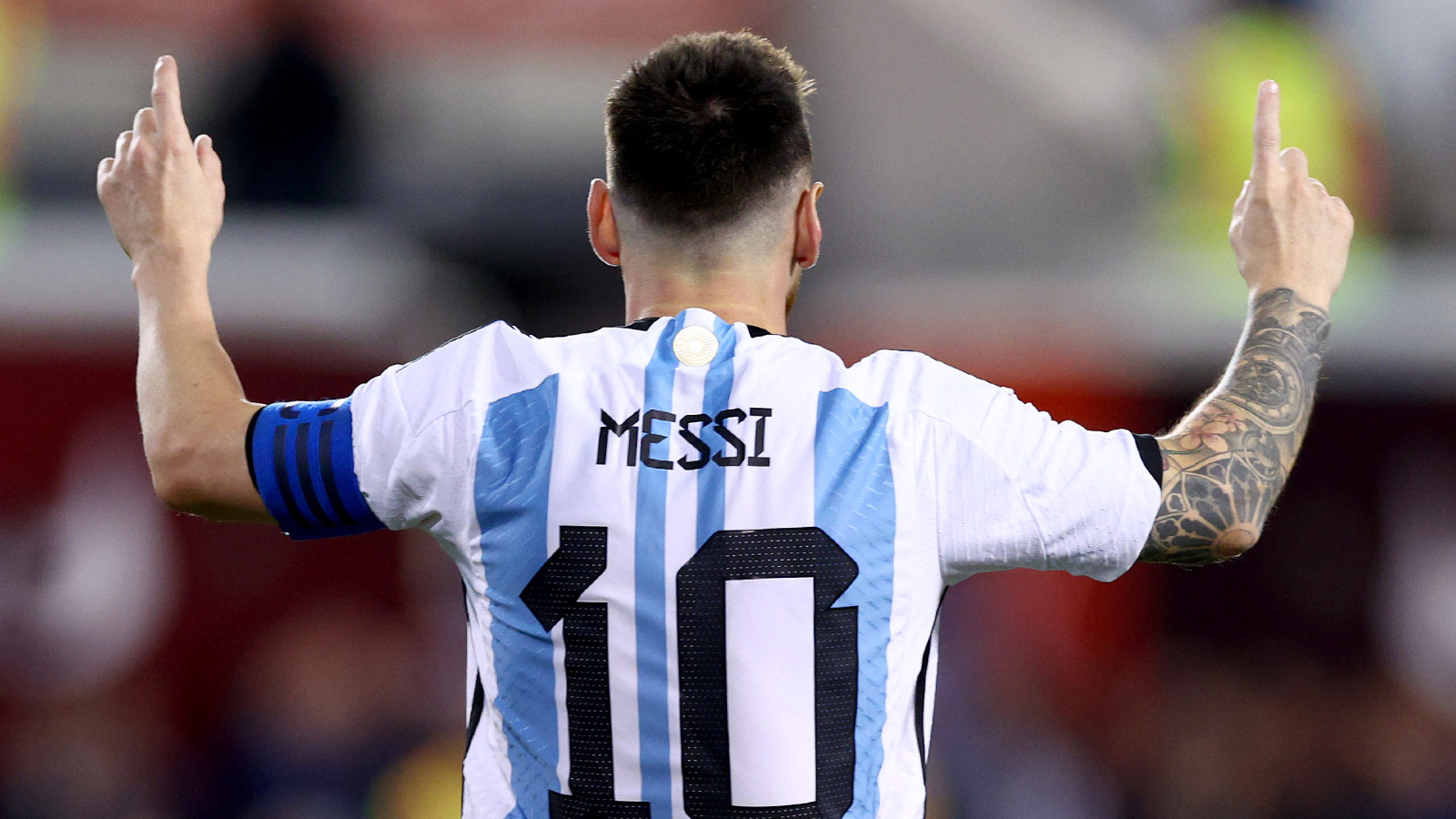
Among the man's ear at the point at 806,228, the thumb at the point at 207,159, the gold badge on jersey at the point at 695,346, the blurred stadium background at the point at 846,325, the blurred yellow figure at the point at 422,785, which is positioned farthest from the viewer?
the blurred stadium background at the point at 846,325

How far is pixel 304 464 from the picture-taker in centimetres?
216

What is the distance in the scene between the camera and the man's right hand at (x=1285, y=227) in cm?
239

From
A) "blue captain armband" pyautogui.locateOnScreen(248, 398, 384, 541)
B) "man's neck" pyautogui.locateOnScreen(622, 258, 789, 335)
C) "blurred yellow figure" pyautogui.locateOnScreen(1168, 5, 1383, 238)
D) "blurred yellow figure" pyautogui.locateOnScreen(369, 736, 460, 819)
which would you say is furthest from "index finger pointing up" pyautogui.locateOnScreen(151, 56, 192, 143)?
"blurred yellow figure" pyautogui.locateOnScreen(1168, 5, 1383, 238)

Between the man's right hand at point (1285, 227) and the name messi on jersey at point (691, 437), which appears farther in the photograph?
the man's right hand at point (1285, 227)

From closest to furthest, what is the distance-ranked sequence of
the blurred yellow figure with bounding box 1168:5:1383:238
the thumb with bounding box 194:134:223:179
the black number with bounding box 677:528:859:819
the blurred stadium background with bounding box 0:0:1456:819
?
the black number with bounding box 677:528:859:819, the thumb with bounding box 194:134:223:179, the blurred stadium background with bounding box 0:0:1456:819, the blurred yellow figure with bounding box 1168:5:1383:238

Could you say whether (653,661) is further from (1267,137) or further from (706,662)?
(1267,137)

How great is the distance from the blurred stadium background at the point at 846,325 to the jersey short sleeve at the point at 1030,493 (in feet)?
18.3

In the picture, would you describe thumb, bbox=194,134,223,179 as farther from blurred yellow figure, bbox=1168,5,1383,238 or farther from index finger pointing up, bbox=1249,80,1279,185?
blurred yellow figure, bbox=1168,5,1383,238

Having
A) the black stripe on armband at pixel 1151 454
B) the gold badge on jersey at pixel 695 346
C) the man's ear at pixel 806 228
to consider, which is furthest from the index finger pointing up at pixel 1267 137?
the gold badge on jersey at pixel 695 346

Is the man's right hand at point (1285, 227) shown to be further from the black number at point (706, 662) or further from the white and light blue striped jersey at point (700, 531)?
the black number at point (706, 662)

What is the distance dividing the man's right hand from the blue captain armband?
4.70 feet

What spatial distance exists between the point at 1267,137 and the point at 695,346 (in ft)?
3.31

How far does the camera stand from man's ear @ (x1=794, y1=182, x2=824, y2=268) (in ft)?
7.70

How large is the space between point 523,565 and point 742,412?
0.38 metres
